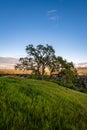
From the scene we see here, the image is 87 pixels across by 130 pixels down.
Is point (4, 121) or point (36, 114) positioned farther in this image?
point (36, 114)

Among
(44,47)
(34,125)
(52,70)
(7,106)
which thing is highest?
(44,47)

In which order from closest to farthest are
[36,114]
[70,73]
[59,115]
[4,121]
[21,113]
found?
[4,121] → [21,113] → [36,114] → [59,115] → [70,73]

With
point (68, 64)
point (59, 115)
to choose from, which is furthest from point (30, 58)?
point (59, 115)

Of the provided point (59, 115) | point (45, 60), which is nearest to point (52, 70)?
point (45, 60)

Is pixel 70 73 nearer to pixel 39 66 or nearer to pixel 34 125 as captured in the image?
pixel 39 66

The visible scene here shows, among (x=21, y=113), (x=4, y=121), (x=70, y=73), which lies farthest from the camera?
(x=70, y=73)

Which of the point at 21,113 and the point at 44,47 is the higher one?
the point at 44,47

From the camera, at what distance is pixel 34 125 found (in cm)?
870

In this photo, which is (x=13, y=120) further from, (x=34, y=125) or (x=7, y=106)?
(x=7, y=106)

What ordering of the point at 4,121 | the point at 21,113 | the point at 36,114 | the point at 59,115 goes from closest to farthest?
the point at 4,121
the point at 21,113
the point at 36,114
the point at 59,115

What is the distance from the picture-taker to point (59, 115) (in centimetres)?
1087

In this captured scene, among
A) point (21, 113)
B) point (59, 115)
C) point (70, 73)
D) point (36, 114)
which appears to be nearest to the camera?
point (21, 113)

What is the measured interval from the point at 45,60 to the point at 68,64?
8.01 meters

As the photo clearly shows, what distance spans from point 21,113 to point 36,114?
2.88ft
